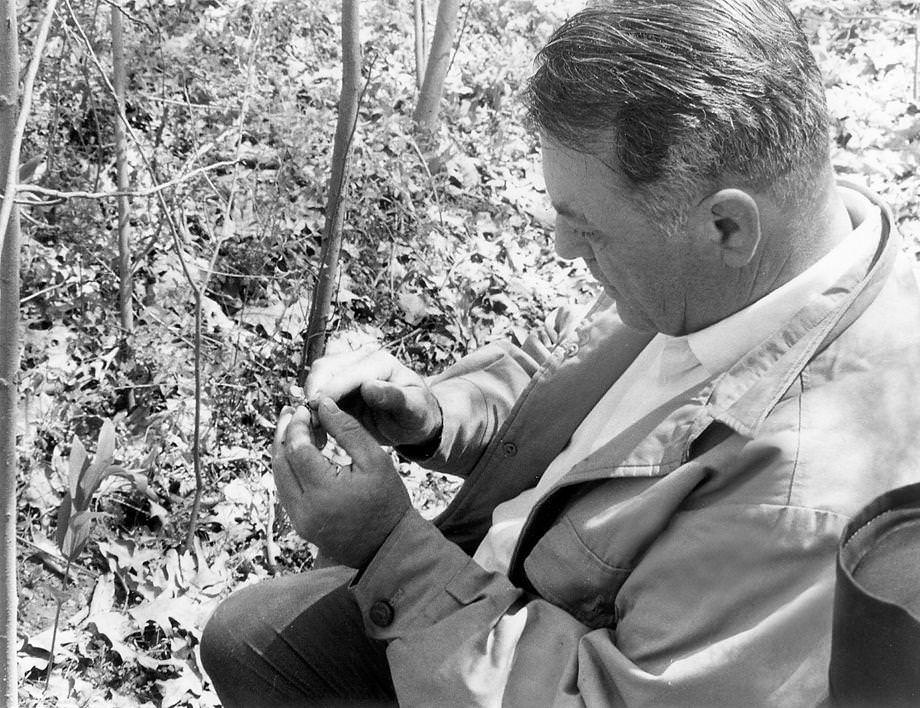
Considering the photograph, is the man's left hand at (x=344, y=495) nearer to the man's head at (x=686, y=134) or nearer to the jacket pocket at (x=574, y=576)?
the jacket pocket at (x=574, y=576)

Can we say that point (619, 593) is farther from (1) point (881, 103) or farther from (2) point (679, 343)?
(1) point (881, 103)

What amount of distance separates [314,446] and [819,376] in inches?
33.6

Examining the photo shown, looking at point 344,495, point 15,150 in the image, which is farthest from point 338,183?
point 344,495

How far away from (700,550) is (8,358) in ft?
4.00

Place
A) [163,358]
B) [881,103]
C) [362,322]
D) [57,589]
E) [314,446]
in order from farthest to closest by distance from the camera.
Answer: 1. [881,103]
2. [362,322]
3. [163,358]
4. [57,589]
5. [314,446]

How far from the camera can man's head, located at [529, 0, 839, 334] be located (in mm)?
1491

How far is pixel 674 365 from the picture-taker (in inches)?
71.3

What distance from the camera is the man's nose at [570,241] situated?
1.69 meters

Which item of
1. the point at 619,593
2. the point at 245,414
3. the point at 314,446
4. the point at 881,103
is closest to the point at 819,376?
the point at 619,593

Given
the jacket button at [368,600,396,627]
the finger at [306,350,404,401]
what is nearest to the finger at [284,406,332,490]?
the finger at [306,350,404,401]

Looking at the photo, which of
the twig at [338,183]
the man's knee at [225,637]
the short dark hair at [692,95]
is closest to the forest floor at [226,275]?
the twig at [338,183]

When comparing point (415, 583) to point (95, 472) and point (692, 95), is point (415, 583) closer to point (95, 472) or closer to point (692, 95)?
point (692, 95)

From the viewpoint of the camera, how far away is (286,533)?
3137 millimetres

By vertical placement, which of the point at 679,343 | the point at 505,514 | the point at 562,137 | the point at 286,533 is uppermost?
the point at 562,137
